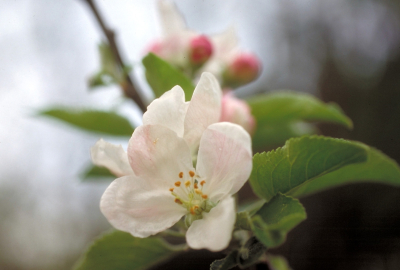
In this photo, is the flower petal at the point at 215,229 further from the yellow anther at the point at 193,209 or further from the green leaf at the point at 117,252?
the green leaf at the point at 117,252

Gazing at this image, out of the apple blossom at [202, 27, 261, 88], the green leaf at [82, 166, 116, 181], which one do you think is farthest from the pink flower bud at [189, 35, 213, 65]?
the green leaf at [82, 166, 116, 181]

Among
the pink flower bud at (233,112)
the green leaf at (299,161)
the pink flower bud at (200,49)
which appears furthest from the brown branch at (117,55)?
the green leaf at (299,161)

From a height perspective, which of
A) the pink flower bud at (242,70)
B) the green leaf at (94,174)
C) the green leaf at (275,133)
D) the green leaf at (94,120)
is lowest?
the green leaf at (275,133)

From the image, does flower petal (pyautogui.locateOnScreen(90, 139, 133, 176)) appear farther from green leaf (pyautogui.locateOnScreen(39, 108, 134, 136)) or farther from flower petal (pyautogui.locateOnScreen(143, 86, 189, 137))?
green leaf (pyautogui.locateOnScreen(39, 108, 134, 136))

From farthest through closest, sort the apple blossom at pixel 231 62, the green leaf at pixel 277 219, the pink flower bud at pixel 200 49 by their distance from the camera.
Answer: the apple blossom at pixel 231 62 < the pink flower bud at pixel 200 49 < the green leaf at pixel 277 219

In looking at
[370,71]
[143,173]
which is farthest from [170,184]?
[370,71]

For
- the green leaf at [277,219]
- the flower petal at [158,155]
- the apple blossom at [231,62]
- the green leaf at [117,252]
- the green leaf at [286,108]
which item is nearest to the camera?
the green leaf at [277,219]
